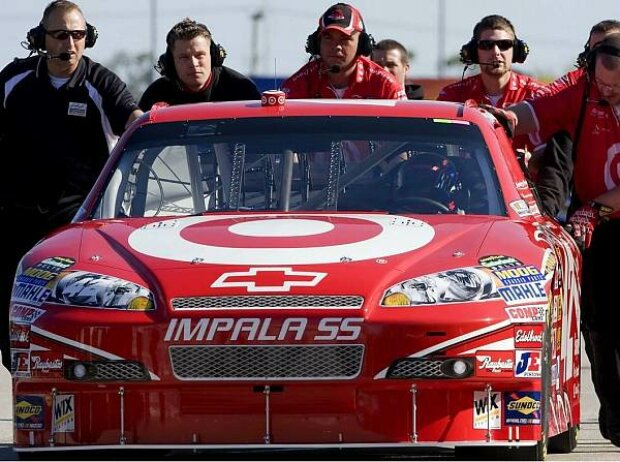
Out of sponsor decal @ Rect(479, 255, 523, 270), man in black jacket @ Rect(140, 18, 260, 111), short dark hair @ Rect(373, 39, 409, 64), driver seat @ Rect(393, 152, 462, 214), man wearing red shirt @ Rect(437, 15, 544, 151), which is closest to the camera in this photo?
sponsor decal @ Rect(479, 255, 523, 270)

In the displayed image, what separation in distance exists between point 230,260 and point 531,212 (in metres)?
1.57

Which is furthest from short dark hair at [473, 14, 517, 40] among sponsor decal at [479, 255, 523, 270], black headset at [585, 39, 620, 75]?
sponsor decal at [479, 255, 523, 270]

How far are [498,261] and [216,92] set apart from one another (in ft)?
13.5

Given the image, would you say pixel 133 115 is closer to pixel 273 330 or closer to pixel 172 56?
pixel 172 56

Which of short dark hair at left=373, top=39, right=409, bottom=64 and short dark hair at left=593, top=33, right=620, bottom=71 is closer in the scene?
short dark hair at left=593, top=33, right=620, bottom=71

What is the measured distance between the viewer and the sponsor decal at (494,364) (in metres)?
6.54

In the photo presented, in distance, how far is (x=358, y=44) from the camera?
11000 mm

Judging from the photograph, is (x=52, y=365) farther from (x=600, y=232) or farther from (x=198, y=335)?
(x=600, y=232)

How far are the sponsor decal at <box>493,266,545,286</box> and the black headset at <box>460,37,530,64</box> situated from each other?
4.36 metres

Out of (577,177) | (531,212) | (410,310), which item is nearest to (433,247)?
(410,310)

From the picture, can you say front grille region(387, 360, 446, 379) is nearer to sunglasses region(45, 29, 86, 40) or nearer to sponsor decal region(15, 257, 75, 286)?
sponsor decal region(15, 257, 75, 286)

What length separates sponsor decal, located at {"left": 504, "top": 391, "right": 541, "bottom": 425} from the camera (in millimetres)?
6566

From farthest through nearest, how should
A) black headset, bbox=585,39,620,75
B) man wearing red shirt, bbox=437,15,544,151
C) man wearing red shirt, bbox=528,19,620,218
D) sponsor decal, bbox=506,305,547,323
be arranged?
man wearing red shirt, bbox=437,15,544,151 → man wearing red shirt, bbox=528,19,620,218 → black headset, bbox=585,39,620,75 → sponsor decal, bbox=506,305,547,323

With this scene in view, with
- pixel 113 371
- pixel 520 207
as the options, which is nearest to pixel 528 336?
pixel 520 207
